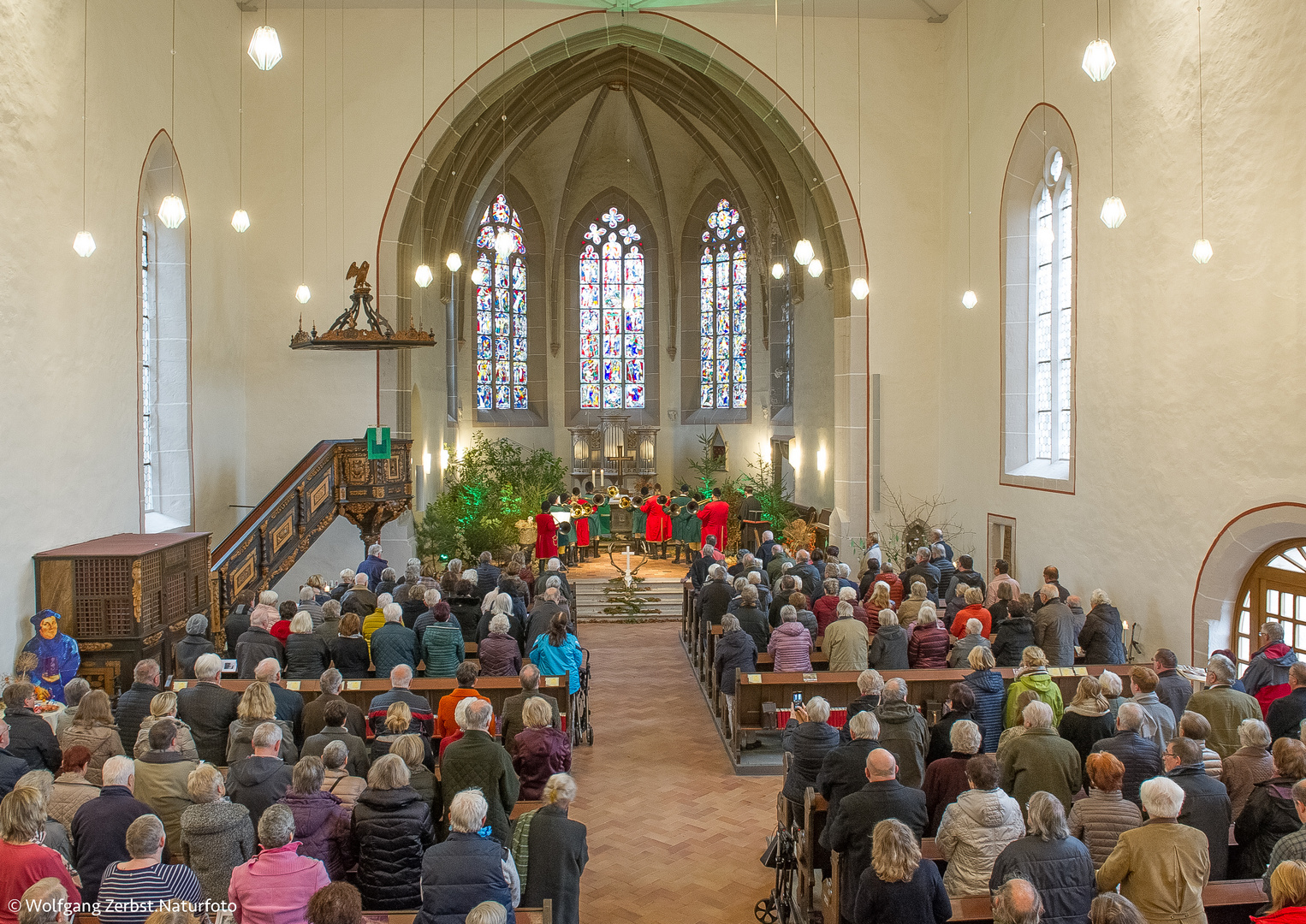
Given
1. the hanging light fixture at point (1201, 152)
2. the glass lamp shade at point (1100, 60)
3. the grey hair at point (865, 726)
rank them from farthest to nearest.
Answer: the hanging light fixture at point (1201, 152) → the glass lamp shade at point (1100, 60) → the grey hair at point (865, 726)

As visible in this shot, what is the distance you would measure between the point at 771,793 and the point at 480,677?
103 inches

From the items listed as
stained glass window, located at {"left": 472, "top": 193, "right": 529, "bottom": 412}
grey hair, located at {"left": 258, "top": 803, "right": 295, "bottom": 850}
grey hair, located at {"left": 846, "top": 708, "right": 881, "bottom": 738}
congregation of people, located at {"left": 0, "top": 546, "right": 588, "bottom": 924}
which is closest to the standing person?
stained glass window, located at {"left": 472, "top": 193, "right": 529, "bottom": 412}

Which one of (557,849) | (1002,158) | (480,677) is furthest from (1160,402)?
(557,849)

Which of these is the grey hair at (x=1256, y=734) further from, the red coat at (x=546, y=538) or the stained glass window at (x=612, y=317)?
the stained glass window at (x=612, y=317)

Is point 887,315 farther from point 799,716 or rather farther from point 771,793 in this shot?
point 799,716

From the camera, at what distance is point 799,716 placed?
6.41 meters

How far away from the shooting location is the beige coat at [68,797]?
16.5ft

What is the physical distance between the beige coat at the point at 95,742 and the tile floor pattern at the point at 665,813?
297cm

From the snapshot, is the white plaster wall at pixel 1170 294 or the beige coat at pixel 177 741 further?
the white plaster wall at pixel 1170 294

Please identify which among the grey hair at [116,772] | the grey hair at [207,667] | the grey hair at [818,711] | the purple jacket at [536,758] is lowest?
the purple jacket at [536,758]

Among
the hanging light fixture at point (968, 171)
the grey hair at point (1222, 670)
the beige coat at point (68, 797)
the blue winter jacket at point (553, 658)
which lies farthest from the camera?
the hanging light fixture at point (968, 171)

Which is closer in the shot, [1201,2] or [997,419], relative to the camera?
[1201,2]

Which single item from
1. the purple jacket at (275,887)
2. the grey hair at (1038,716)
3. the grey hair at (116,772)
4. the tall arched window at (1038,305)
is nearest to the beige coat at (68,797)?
the grey hair at (116,772)

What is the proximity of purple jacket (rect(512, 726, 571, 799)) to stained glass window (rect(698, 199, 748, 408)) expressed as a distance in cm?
1841
